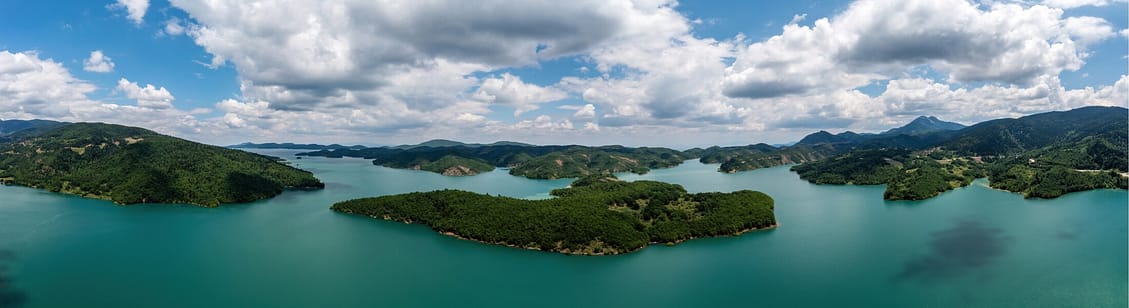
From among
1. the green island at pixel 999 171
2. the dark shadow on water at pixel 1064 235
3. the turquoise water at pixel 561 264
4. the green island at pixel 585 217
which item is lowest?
the turquoise water at pixel 561 264

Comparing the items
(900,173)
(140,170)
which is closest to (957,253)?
(900,173)

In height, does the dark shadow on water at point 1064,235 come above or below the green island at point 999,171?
below

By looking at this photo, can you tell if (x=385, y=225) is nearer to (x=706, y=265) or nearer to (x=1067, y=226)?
(x=706, y=265)

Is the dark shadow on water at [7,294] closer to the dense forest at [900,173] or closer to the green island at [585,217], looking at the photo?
the green island at [585,217]

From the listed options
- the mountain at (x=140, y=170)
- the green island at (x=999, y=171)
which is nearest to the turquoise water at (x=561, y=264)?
the mountain at (x=140, y=170)

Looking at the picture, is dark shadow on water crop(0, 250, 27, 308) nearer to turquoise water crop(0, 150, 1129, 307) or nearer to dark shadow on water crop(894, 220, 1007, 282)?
turquoise water crop(0, 150, 1129, 307)

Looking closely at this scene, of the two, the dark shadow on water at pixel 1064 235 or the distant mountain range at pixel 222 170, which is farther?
the distant mountain range at pixel 222 170

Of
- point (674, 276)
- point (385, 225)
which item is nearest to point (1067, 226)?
point (674, 276)
